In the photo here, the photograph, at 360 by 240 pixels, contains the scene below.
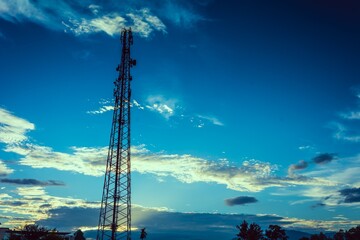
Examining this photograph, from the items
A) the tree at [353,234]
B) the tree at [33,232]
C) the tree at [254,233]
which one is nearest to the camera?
the tree at [33,232]

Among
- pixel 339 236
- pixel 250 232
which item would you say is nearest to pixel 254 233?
pixel 250 232

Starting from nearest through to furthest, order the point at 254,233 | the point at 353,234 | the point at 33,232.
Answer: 1. the point at 33,232
2. the point at 254,233
3. the point at 353,234

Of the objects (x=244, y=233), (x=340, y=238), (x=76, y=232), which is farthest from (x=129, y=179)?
(x=340, y=238)

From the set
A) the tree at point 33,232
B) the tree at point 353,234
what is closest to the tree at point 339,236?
the tree at point 353,234

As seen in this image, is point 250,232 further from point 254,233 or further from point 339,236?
point 339,236

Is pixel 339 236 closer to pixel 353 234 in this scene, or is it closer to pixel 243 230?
pixel 353 234

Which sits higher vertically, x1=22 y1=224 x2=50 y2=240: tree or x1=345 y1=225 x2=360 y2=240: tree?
x1=22 y1=224 x2=50 y2=240: tree

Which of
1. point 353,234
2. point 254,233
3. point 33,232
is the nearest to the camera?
point 33,232

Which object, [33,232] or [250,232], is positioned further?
[250,232]

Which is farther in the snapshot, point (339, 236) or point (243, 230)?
point (339, 236)

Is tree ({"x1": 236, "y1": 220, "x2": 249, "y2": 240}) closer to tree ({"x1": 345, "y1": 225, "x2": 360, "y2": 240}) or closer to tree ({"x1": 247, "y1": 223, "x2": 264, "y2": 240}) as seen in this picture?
tree ({"x1": 247, "y1": 223, "x2": 264, "y2": 240})

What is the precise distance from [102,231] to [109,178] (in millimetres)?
7501

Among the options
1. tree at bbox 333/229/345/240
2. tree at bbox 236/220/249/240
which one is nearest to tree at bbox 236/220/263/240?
tree at bbox 236/220/249/240

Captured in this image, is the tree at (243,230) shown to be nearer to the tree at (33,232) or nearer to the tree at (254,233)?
the tree at (254,233)
